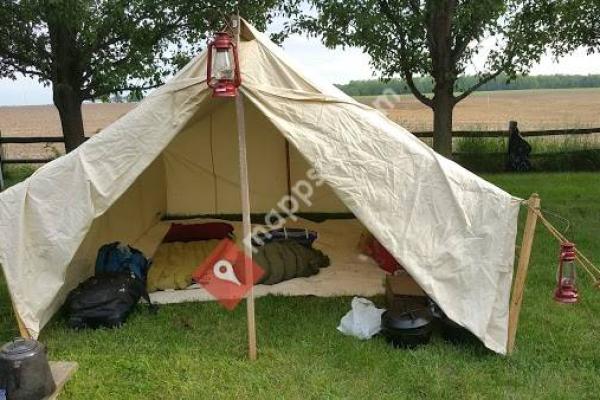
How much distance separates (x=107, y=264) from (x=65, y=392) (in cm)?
152

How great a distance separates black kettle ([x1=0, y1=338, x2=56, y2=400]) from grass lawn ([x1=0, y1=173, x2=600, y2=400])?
379mm

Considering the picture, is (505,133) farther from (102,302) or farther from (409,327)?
(102,302)

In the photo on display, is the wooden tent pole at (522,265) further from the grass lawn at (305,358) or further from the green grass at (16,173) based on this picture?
the green grass at (16,173)

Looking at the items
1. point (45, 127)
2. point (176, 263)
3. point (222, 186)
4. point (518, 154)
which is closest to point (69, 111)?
point (222, 186)

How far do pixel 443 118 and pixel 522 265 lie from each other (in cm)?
427

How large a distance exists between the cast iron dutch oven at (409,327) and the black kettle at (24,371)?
6.57ft

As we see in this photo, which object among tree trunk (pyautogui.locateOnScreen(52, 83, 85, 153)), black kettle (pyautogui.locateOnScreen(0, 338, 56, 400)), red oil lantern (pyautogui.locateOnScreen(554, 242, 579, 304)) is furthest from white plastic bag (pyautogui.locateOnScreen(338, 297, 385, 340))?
tree trunk (pyautogui.locateOnScreen(52, 83, 85, 153))

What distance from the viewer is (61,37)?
257 inches

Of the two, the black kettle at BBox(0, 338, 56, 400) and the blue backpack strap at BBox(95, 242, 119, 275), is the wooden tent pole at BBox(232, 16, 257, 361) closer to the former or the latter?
the black kettle at BBox(0, 338, 56, 400)

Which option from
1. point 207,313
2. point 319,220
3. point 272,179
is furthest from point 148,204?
point 207,313

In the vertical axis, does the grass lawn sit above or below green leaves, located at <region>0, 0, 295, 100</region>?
below

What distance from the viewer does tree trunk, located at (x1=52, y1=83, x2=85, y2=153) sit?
22.2 ft

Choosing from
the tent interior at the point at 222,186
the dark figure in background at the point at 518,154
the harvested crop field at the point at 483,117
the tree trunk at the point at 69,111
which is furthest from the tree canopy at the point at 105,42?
the dark figure in background at the point at 518,154

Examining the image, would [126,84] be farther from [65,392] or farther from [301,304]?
[65,392]
